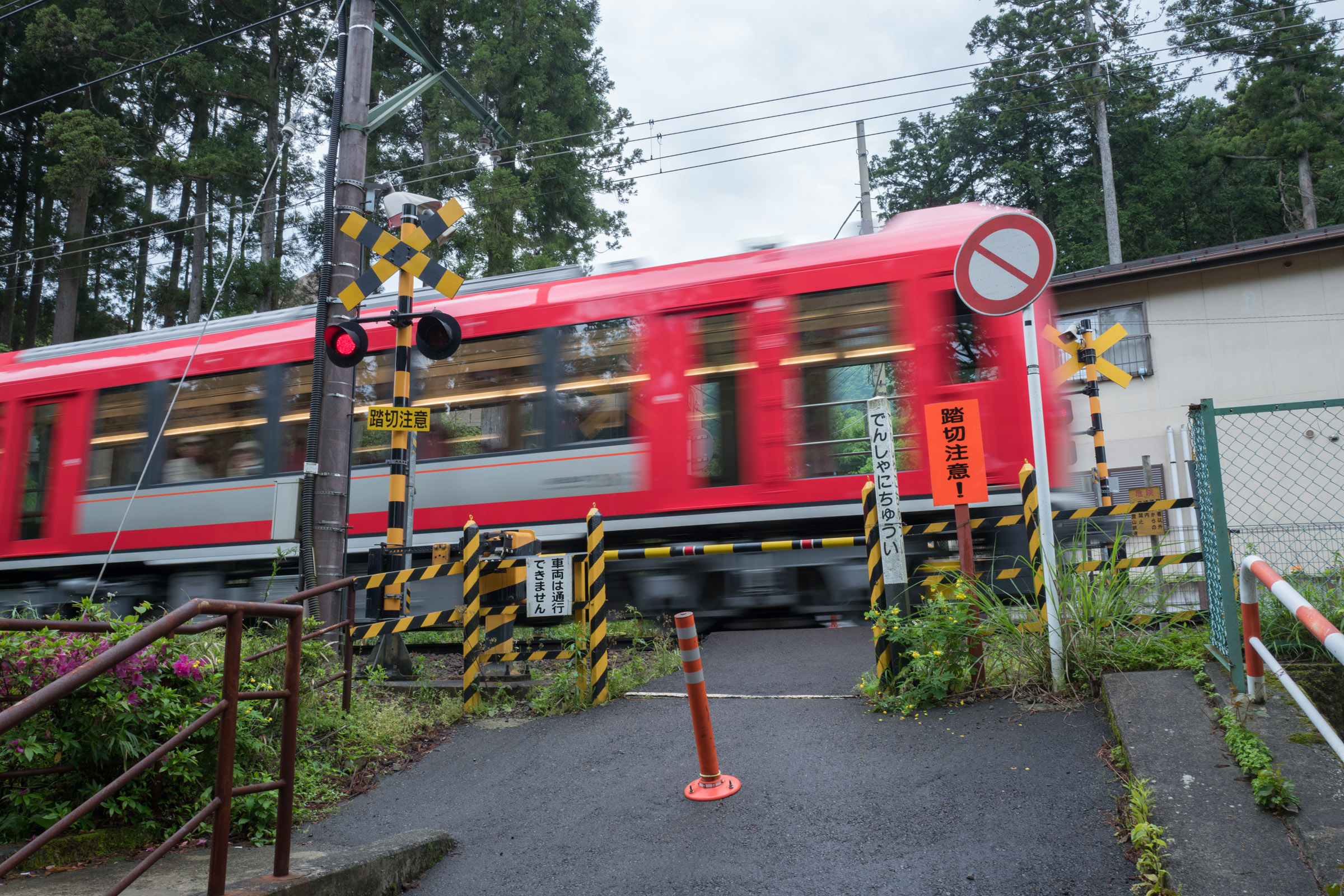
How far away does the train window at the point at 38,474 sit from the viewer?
34.3 ft

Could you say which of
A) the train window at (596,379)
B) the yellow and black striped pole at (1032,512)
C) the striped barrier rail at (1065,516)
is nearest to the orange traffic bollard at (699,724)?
the yellow and black striped pole at (1032,512)

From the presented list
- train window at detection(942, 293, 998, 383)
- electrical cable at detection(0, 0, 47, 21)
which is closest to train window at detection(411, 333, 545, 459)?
train window at detection(942, 293, 998, 383)

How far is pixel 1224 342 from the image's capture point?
50.1 ft

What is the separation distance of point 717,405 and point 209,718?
19.2ft

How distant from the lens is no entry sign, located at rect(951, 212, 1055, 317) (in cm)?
500

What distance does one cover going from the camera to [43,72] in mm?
21953

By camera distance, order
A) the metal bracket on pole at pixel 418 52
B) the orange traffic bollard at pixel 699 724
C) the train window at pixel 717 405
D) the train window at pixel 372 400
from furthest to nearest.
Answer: the train window at pixel 372 400 < the metal bracket on pole at pixel 418 52 < the train window at pixel 717 405 < the orange traffic bollard at pixel 699 724

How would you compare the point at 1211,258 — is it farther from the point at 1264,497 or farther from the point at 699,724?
the point at 699,724

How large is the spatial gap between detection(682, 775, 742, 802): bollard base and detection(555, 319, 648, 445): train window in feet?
14.3

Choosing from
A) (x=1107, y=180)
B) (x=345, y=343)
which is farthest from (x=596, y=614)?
(x=1107, y=180)

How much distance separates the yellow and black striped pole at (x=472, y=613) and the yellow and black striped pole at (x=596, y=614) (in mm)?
862

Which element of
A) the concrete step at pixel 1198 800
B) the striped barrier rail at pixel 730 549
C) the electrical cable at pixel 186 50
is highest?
the electrical cable at pixel 186 50

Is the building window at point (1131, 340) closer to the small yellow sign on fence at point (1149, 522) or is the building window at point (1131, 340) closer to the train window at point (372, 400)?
the small yellow sign on fence at point (1149, 522)

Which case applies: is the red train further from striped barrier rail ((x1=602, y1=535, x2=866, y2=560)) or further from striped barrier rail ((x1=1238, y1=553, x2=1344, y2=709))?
striped barrier rail ((x1=1238, y1=553, x2=1344, y2=709))
